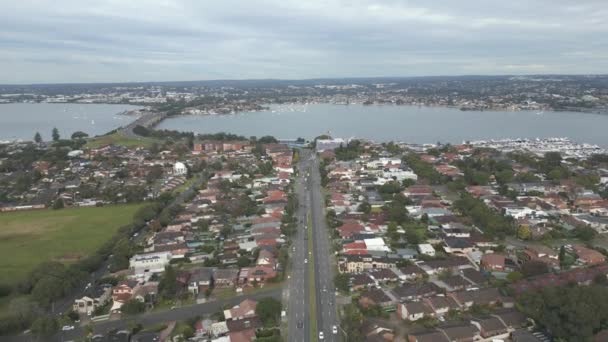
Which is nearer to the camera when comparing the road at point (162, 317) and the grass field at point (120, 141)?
the road at point (162, 317)

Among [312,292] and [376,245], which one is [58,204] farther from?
[376,245]

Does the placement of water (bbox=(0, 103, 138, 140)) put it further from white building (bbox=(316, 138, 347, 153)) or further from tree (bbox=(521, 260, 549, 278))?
tree (bbox=(521, 260, 549, 278))

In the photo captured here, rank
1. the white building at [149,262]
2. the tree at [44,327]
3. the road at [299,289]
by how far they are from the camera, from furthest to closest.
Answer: the white building at [149,262] → the road at [299,289] → the tree at [44,327]

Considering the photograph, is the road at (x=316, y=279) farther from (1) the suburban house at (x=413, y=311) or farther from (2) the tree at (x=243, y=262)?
(1) the suburban house at (x=413, y=311)

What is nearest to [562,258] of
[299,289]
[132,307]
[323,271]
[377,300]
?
[377,300]

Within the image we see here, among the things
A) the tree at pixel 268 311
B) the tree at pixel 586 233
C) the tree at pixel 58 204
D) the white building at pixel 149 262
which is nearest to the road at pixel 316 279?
the tree at pixel 268 311

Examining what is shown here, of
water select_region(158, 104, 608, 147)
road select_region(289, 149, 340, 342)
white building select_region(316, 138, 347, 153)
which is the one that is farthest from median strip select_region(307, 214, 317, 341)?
water select_region(158, 104, 608, 147)

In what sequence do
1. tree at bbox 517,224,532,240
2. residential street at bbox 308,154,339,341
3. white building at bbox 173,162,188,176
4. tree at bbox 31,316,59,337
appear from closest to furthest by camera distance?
tree at bbox 31,316,59,337
residential street at bbox 308,154,339,341
tree at bbox 517,224,532,240
white building at bbox 173,162,188,176
